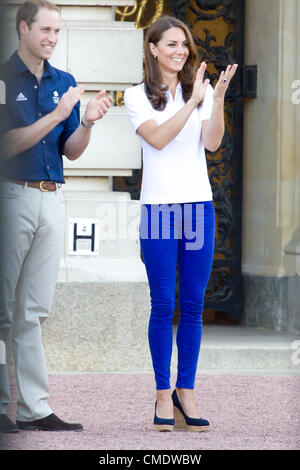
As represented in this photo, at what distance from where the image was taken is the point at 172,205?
4297 millimetres

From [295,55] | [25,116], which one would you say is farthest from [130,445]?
[295,55]

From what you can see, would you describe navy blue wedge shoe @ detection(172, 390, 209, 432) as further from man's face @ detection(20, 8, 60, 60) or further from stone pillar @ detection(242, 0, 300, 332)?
stone pillar @ detection(242, 0, 300, 332)

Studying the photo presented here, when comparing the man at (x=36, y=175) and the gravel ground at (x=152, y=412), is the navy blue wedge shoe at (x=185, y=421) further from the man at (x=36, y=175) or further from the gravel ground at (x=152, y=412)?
the man at (x=36, y=175)

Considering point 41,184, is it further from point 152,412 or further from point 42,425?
point 152,412

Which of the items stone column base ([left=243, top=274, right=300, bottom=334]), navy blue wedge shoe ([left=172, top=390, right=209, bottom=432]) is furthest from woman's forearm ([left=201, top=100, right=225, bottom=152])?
stone column base ([left=243, top=274, right=300, bottom=334])

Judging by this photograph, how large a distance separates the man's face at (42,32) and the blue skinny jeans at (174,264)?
0.86 metres

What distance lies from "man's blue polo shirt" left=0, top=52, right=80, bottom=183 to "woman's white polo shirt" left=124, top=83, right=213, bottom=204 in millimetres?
371

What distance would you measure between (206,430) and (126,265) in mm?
2551

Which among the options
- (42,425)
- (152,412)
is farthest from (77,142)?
(152,412)

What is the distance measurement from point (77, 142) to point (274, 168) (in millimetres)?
4400

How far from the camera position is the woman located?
428 cm

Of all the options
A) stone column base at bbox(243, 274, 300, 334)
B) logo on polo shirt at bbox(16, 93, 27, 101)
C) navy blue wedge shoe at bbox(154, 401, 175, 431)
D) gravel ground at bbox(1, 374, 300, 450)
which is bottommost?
gravel ground at bbox(1, 374, 300, 450)

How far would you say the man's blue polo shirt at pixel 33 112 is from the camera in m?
3.96

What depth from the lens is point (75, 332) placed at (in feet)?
21.7
